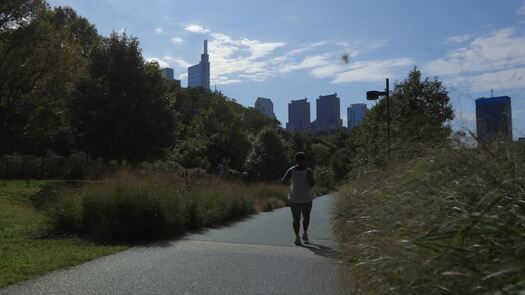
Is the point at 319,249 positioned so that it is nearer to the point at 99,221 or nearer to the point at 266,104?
the point at 99,221

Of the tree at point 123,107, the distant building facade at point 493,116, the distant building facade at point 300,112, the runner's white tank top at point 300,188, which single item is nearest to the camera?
the distant building facade at point 493,116

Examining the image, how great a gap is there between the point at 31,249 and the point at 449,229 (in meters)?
8.38

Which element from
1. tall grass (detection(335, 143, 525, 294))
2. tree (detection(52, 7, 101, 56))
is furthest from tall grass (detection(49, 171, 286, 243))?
tree (detection(52, 7, 101, 56))

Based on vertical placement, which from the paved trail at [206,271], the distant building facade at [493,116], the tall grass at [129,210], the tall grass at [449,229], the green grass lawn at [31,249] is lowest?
the paved trail at [206,271]

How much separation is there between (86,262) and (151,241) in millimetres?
2916

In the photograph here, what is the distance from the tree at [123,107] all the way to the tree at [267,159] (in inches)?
875

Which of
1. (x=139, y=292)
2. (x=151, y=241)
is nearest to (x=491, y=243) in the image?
(x=139, y=292)

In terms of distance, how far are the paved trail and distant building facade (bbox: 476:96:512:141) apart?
2.52 m

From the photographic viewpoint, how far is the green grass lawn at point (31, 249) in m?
8.28

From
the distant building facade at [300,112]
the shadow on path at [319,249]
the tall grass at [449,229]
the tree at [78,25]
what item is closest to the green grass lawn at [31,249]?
the shadow on path at [319,249]

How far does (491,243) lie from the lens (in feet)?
11.2

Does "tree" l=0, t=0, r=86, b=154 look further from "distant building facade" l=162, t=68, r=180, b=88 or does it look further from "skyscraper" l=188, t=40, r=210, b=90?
"skyscraper" l=188, t=40, r=210, b=90

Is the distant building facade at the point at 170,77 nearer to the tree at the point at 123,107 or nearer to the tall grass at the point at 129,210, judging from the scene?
the tree at the point at 123,107

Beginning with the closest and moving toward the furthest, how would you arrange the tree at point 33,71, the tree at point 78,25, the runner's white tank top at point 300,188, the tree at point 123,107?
the runner's white tank top at point 300,188
the tree at point 123,107
the tree at point 33,71
the tree at point 78,25
